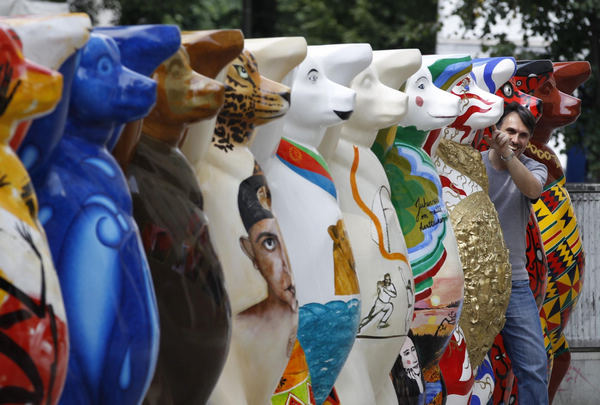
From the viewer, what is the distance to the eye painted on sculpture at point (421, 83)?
4977 millimetres

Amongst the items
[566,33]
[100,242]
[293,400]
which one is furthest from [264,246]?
[566,33]

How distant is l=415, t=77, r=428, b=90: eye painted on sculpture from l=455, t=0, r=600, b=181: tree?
15.9ft

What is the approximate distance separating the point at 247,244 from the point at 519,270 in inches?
115

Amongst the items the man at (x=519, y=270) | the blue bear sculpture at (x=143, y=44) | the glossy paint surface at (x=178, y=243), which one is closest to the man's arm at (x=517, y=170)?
the man at (x=519, y=270)

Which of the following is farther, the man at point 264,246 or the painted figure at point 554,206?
the painted figure at point 554,206

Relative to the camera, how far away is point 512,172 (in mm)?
5855

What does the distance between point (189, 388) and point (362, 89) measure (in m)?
1.89

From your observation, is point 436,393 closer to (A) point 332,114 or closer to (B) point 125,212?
(A) point 332,114

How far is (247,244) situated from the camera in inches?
132

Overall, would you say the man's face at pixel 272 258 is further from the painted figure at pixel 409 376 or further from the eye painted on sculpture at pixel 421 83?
the eye painted on sculpture at pixel 421 83

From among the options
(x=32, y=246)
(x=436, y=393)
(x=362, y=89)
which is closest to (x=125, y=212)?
(x=32, y=246)

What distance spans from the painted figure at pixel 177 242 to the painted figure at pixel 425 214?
194 cm

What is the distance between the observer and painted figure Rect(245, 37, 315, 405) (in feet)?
12.1

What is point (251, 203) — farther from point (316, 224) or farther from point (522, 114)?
point (522, 114)
